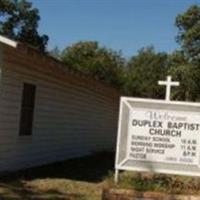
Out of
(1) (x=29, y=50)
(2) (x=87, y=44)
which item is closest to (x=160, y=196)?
(1) (x=29, y=50)

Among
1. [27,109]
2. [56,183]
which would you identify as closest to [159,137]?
[56,183]

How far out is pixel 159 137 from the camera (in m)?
11.1

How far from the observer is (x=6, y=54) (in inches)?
551

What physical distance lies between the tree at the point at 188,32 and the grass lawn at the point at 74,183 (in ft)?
89.7

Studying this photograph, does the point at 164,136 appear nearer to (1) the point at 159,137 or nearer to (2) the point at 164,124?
(1) the point at 159,137

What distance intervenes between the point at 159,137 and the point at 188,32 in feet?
112

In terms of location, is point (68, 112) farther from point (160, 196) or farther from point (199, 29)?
point (199, 29)

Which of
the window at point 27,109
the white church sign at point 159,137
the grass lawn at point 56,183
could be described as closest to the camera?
the white church sign at point 159,137

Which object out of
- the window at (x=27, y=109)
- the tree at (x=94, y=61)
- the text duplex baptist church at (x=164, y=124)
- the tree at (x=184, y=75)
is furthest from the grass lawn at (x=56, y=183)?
the tree at (x=94, y=61)

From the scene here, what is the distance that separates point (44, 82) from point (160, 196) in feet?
26.3

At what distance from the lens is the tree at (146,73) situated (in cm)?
6469

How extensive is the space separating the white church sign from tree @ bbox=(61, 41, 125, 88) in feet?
158

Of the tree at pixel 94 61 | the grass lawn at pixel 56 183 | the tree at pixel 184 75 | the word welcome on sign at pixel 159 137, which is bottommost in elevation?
the grass lawn at pixel 56 183

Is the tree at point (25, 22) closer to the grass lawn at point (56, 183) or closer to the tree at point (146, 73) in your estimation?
the tree at point (146, 73)
